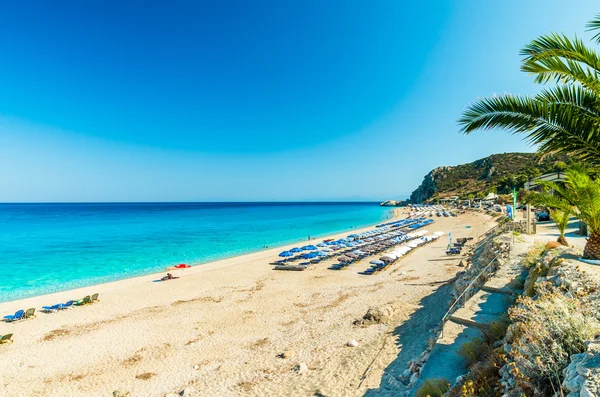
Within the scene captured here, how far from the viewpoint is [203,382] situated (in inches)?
335

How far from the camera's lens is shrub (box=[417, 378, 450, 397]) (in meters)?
4.73

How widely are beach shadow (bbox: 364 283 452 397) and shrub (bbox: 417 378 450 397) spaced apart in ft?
6.64

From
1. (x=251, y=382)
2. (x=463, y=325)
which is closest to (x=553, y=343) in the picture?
(x=463, y=325)

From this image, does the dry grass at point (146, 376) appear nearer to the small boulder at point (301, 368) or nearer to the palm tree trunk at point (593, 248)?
the small boulder at point (301, 368)

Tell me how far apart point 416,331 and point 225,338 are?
6.74 metres

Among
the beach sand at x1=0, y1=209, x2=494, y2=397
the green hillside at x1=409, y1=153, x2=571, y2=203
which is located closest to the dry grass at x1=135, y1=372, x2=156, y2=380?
the beach sand at x1=0, y1=209, x2=494, y2=397

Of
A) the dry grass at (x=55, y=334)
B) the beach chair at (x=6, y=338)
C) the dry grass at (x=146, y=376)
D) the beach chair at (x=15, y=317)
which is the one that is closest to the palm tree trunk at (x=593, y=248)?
the dry grass at (x=146, y=376)

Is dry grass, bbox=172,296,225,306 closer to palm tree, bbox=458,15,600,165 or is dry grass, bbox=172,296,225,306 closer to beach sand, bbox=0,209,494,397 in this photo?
beach sand, bbox=0,209,494,397

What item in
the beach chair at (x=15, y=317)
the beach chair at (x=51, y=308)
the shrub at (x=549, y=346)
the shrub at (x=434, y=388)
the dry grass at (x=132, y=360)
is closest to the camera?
the shrub at (x=549, y=346)

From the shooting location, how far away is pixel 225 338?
11.4m

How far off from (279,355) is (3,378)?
839cm

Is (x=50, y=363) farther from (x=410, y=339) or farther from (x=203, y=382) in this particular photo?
(x=410, y=339)

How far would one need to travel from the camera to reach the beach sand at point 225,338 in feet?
27.6

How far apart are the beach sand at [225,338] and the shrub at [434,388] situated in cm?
210
